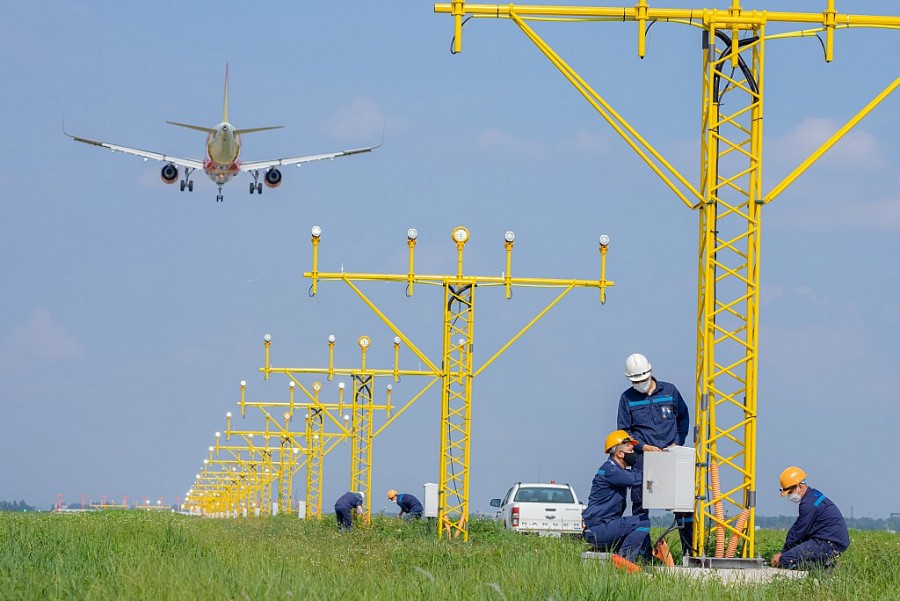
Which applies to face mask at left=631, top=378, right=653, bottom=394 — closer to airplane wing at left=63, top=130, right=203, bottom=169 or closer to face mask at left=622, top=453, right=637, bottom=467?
face mask at left=622, top=453, right=637, bottom=467

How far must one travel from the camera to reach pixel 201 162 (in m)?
56.6

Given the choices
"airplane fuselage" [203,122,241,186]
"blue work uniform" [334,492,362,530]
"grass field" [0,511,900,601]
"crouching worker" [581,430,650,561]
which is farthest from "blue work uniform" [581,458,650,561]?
"airplane fuselage" [203,122,241,186]

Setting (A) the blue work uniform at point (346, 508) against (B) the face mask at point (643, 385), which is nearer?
(B) the face mask at point (643, 385)

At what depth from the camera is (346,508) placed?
35.8 m

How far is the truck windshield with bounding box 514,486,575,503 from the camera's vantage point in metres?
37.0

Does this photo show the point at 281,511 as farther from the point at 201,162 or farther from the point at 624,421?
the point at 624,421

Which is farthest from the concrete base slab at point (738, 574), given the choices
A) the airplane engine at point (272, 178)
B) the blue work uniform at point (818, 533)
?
the airplane engine at point (272, 178)

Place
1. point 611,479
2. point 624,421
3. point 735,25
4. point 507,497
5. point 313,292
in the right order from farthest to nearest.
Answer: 1. point 507,497
2. point 313,292
3. point 735,25
4. point 624,421
5. point 611,479

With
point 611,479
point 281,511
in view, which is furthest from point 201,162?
point 611,479

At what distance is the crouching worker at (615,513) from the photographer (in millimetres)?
15844

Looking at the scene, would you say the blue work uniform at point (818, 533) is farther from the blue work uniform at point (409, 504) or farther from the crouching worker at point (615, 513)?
the blue work uniform at point (409, 504)

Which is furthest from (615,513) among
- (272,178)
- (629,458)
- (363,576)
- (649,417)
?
(272,178)

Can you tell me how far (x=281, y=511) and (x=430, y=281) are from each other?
40847mm

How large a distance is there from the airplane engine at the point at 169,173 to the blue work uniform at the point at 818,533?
135 feet
